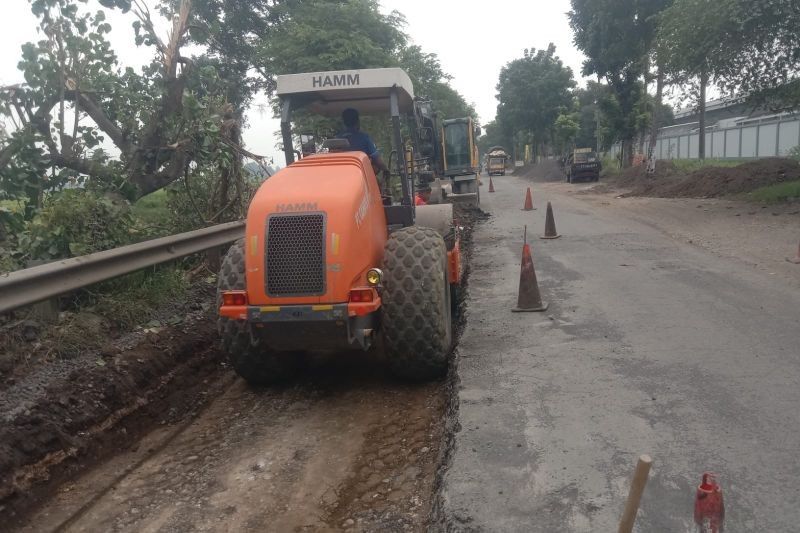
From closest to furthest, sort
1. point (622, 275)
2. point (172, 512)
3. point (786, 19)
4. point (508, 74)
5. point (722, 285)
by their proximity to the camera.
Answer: point (172, 512) < point (722, 285) < point (622, 275) < point (786, 19) < point (508, 74)

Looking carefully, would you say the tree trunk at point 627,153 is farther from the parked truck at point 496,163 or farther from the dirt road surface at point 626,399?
the dirt road surface at point 626,399

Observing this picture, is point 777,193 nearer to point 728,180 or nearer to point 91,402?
point 728,180

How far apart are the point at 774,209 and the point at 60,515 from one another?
55.0 ft

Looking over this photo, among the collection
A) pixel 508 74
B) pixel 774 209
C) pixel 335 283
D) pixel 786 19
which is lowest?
pixel 774 209

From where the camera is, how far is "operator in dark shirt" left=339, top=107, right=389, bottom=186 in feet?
21.8

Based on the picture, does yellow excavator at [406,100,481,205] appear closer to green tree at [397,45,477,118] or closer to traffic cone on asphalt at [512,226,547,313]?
green tree at [397,45,477,118]

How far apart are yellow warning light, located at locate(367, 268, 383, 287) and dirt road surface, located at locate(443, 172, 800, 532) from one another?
1.02 metres

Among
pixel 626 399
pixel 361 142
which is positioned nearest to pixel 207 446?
pixel 626 399

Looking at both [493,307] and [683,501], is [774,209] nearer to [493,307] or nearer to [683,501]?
[493,307]

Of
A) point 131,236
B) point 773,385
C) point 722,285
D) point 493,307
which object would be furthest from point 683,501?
point 131,236

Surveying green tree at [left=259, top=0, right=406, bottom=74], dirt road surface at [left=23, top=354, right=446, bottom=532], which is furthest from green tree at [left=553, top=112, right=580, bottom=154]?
dirt road surface at [left=23, top=354, right=446, bottom=532]

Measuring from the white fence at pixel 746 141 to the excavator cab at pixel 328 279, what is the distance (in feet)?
106

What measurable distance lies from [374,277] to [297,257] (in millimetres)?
600

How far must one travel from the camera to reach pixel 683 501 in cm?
333
